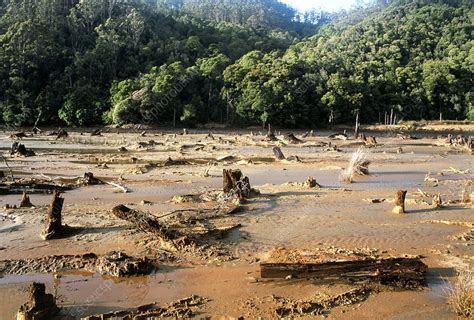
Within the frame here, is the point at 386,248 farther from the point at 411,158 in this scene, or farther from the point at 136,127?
the point at 136,127

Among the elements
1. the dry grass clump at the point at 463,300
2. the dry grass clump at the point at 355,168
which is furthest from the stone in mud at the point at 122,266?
the dry grass clump at the point at 355,168

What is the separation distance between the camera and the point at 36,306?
260 inches

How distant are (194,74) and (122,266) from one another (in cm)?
6667

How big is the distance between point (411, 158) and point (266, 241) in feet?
75.1

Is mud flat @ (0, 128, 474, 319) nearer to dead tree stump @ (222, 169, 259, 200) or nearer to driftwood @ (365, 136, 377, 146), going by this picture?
dead tree stump @ (222, 169, 259, 200)

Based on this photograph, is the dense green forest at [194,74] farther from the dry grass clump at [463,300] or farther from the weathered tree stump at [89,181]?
the dry grass clump at [463,300]

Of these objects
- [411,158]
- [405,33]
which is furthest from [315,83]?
[411,158]

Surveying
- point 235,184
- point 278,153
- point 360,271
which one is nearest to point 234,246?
point 360,271

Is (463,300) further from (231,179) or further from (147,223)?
(231,179)

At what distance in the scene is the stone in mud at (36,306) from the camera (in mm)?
6531

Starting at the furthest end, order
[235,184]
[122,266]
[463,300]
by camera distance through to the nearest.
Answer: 1. [235,184]
2. [122,266]
3. [463,300]

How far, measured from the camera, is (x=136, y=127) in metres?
63.9

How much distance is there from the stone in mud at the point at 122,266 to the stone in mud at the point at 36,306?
1.77m

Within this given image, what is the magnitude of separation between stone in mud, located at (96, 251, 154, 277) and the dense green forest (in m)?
56.1
